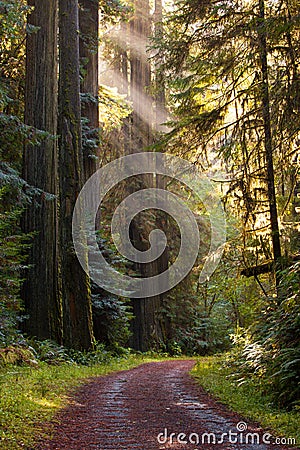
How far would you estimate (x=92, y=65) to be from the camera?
1761cm

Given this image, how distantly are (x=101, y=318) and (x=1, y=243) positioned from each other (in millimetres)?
8097

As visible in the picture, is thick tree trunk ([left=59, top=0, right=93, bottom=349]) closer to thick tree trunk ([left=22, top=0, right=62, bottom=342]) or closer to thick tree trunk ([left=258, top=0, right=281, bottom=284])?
thick tree trunk ([left=22, top=0, right=62, bottom=342])

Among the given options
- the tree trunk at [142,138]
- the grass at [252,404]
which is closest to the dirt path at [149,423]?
the grass at [252,404]

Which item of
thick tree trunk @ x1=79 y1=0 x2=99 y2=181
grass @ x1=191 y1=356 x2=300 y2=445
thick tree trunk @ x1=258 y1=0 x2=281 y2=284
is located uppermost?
thick tree trunk @ x1=79 y1=0 x2=99 y2=181

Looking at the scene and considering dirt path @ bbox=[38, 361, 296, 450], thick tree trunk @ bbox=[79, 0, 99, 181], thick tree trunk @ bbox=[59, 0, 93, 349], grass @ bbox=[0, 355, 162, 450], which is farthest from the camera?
thick tree trunk @ bbox=[79, 0, 99, 181]

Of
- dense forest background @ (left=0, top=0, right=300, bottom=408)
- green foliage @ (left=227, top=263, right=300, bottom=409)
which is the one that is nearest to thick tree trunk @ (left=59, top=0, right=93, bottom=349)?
dense forest background @ (left=0, top=0, right=300, bottom=408)

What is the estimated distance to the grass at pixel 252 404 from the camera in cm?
550

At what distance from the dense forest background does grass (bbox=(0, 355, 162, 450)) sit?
808 millimetres

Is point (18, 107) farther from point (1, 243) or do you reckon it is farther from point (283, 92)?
point (283, 92)

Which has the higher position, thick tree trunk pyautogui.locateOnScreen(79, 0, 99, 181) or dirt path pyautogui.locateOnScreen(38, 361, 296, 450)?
thick tree trunk pyautogui.locateOnScreen(79, 0, 99, 181)

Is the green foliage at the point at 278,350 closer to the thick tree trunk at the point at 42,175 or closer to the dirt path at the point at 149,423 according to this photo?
the dirt path at the point at 149,423

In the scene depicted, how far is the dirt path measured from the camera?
15.8ft

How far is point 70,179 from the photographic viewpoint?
45.4 ft

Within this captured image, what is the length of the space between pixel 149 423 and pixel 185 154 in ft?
23.9
